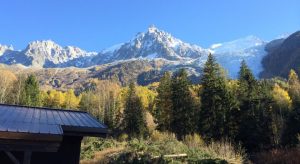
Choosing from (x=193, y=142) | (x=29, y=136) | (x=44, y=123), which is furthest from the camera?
(x=193, y=142)

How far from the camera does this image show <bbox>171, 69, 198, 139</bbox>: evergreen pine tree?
48.6 metres

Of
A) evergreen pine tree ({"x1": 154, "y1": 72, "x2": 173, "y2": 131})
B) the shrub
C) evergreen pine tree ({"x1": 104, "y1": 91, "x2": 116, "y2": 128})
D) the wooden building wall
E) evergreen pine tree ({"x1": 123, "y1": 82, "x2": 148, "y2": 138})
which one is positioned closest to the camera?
the wooden building wall

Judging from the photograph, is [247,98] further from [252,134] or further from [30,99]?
[30,99]

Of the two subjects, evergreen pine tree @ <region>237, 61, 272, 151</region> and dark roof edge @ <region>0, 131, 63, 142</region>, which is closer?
dark roof edge @ <region>0, 131, 63, 142</region>

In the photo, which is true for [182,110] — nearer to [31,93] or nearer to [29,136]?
[31,93]

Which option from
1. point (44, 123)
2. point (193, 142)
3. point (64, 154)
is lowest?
point (64, 154)

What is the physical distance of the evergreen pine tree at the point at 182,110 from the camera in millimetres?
48562

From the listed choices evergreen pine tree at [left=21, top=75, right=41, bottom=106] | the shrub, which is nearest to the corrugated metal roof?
the shrub

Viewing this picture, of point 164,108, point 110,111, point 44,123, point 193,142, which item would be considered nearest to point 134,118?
point 164,108

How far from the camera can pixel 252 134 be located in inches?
1619

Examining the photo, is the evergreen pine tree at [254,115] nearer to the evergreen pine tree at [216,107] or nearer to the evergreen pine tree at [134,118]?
the evergreen pine tree at [216,107]

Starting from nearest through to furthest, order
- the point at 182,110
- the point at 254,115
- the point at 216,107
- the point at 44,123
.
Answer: the point at 44,123
the point at 254,115
the point at 216,107
the point at 182,110

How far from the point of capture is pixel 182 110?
165 feet

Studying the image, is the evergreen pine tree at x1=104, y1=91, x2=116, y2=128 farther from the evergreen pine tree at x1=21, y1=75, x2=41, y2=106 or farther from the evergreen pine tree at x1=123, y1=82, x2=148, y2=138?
the evergreen pine tree at x1=21, y1=75, x2=41, y2=106
